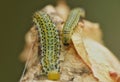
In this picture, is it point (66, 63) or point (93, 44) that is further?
point (93, 44)

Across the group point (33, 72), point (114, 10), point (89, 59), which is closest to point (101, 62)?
point (89, 59)


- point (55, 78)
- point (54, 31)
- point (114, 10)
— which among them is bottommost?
point (55, 78)

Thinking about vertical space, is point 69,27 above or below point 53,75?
above

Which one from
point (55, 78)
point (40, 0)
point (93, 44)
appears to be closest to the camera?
point (55, 78)

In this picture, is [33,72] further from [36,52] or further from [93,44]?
[93,44]

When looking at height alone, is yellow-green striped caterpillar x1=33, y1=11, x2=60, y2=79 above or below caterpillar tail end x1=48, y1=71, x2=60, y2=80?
above

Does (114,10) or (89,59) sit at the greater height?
(114,10)

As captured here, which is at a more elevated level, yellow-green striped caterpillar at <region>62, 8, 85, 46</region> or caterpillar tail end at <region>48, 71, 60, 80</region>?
yellow-green striped caterpillar at <region>62, 8, 85, 46</region>

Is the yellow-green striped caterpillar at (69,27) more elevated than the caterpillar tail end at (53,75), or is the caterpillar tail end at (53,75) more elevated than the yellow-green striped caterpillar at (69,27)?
the yellow-green striped caterpillar at (69,27)
